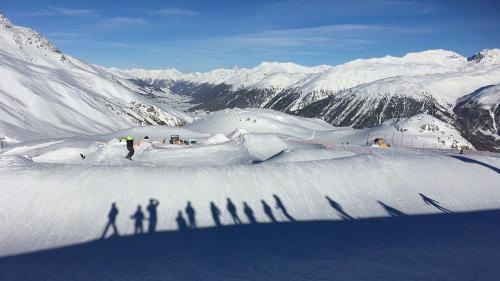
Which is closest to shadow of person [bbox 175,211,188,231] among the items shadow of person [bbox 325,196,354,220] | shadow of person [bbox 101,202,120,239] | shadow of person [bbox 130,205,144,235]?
shadow of person [bbox 130,205,144,235]

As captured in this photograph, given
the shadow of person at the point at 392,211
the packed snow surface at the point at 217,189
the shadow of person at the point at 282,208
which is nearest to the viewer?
the packed snow surface at the point at 217,189

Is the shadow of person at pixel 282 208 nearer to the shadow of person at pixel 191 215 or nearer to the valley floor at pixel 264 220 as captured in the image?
the valley floor at pixel 264 220

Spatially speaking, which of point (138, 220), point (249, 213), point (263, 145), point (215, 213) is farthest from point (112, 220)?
point (263, 145)

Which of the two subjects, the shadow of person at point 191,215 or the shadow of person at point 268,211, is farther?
the shadow of person at point 268,211

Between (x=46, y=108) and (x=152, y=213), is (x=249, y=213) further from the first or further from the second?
(x=46, y=108)

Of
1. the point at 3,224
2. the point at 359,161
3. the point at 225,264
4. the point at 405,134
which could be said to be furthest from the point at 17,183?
the point at 405,134

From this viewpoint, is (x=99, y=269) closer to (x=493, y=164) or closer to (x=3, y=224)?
(x=3, y=224)

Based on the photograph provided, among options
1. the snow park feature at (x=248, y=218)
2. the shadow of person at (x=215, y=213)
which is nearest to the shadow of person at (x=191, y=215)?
the snow park feature at (x=248, y=218)
